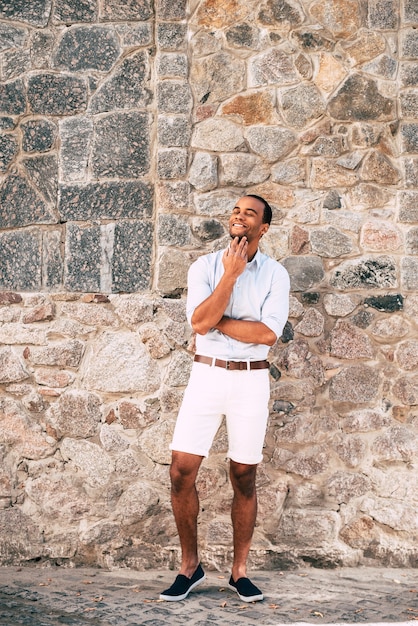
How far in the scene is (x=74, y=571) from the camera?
444 cm

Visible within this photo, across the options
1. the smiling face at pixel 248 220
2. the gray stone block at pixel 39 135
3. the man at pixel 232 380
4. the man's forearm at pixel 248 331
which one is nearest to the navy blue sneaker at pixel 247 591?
the man at pixel 232 380

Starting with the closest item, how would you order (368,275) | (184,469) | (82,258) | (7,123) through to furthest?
(184,469), (368,275), (82,258), (7,123)

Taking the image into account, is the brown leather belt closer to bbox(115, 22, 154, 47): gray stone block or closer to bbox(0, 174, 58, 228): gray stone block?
bbox(0, 174, 58, 228): gray stone block

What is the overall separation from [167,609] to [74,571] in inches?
33.5

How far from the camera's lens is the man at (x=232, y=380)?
386 cm

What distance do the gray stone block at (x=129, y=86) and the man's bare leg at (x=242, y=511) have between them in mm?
2117

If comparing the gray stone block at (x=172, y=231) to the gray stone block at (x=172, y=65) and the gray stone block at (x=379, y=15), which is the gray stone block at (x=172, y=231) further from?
the gray stone block at (x=379, y=15)

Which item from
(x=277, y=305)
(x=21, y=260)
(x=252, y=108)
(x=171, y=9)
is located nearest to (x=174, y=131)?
(x=252, y=108)

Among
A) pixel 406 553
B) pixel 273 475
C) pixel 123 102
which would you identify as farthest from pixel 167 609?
pixel 123 102

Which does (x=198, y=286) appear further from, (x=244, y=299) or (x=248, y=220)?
(x=248, y=220)

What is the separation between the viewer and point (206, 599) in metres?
3.94

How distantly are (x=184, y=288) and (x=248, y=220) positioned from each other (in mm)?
703

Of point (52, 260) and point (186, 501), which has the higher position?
point (52, 260)

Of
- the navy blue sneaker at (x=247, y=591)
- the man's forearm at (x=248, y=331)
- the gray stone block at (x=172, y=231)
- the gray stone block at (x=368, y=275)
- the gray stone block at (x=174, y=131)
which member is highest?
the gray stone block at (x=174, y=131)
